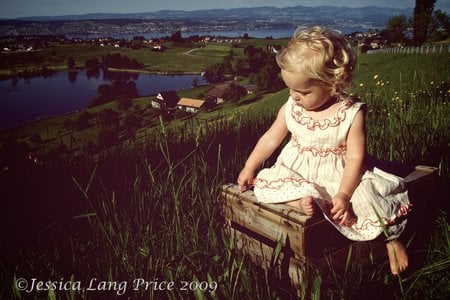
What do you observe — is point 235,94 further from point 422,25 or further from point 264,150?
point 264,150

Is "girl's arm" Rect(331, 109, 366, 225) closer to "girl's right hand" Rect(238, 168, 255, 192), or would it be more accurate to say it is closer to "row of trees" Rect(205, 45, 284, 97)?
"girl's right hand" Rect(238, 168, 255, 192)

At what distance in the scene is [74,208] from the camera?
2639mm

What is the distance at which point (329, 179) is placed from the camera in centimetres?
207

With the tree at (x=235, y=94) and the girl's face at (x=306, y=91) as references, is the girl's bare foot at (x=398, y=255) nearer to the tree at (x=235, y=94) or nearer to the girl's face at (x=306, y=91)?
the girl's face at (x=306, y=91)

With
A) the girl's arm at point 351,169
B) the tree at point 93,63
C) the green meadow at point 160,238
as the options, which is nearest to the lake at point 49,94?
the tree at point 93,63

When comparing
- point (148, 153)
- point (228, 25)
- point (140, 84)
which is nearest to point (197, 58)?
point (228, 25)

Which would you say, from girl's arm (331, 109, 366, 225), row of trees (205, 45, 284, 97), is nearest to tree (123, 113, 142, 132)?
girl's arm (331, 109, 366, 225)

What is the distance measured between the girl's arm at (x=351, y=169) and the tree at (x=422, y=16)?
5379cm

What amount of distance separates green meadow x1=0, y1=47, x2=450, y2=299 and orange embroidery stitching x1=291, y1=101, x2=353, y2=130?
0.61 meters

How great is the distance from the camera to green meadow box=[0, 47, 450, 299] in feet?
5.30

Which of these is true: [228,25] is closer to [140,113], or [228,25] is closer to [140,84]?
[140,84]

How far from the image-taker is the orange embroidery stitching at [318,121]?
203 centimetres

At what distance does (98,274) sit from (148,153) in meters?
1.72

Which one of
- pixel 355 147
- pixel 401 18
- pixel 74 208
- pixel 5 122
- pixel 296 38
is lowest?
pixel 5 122
